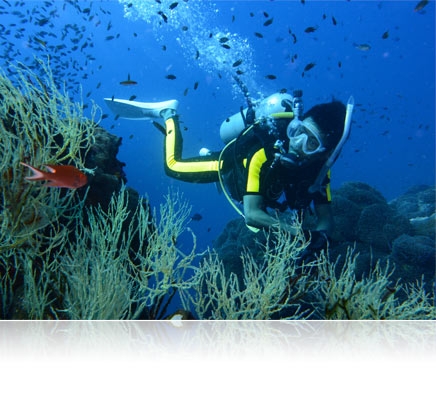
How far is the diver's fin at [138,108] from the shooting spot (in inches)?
252

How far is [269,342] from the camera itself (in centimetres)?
316

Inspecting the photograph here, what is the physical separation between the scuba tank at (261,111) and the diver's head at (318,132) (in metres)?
0.56

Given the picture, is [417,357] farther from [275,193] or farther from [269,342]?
[275,193]

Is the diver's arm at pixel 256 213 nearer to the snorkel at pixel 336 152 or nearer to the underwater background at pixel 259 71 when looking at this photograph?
the snorkel at pixel 336 152

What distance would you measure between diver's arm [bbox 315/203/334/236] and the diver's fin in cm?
339

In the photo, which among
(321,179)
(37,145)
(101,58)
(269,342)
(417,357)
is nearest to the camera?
(417,357)

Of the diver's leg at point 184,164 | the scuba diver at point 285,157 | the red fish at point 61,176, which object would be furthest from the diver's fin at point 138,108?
the red fish at point 61,176

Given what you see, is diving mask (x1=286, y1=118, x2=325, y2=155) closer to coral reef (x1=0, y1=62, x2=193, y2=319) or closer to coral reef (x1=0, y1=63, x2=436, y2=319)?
coral reef (x1=0, y1=63, x2=436, y2=319)

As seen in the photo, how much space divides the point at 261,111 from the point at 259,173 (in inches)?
42.4

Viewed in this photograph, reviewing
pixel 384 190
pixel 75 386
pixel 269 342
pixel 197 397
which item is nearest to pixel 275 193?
pixel 269 342

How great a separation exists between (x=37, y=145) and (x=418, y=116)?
Result: 300 feet

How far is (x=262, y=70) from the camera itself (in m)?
40.7

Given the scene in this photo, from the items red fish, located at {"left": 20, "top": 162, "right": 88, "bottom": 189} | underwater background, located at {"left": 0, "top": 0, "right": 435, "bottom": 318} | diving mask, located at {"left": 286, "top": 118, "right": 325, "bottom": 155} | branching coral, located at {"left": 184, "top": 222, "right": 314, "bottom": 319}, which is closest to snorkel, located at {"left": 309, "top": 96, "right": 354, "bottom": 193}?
diving mask, located at {"left": 286, "top": 118, "right": 325, "bottom": 155}

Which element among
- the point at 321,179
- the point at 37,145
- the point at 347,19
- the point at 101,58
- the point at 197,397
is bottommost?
the point at 197,397
